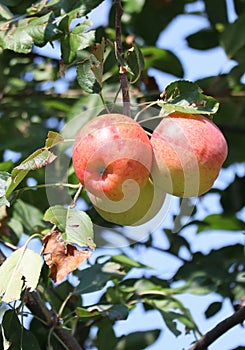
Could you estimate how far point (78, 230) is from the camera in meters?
1.30

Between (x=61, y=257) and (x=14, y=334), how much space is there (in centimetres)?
24

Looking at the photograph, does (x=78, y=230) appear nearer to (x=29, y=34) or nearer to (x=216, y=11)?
(x=29, y=34)

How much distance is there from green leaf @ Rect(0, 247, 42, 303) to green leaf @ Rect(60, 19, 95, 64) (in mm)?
424

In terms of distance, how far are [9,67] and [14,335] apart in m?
1.33

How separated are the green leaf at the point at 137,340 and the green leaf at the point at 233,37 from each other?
928 mm

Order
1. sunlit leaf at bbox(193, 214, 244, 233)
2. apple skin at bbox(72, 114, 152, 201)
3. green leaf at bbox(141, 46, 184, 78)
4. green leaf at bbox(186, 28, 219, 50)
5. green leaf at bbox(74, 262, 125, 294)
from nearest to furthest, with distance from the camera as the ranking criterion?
apple skin at bbox(72, 114, 152, 201) → green leaf at bbox(74, 262, 125, 294) → green leaf at bbox(141, 46, 184, 78) → sunlit leaf at bbox(193, 214, 244, 233) → green leaf at bbox(186, 28, 219, 50)

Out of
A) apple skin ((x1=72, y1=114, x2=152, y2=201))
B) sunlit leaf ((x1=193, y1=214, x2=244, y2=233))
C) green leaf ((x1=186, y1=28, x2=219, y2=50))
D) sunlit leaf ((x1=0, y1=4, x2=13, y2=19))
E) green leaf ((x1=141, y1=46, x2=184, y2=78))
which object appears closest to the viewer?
apple skin ((x1=72, y1=114, x2=152, y2=201))

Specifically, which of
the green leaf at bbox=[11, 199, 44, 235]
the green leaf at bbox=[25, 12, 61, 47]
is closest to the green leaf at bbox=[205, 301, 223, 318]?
the green leaf at bbox=[11, 199, 44, 235]

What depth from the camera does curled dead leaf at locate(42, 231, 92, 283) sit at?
130 centimetres

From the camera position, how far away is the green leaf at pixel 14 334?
1.43 metres

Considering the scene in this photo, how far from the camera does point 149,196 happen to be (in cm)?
130

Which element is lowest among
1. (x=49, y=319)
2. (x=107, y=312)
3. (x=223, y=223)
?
→ (x=223, y=223)

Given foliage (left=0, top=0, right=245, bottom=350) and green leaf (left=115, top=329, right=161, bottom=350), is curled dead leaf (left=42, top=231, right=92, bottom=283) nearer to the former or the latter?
foliage (left=0, top=0, right=245, bottom=350)

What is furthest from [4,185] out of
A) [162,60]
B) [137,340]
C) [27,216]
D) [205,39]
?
[205,39]
